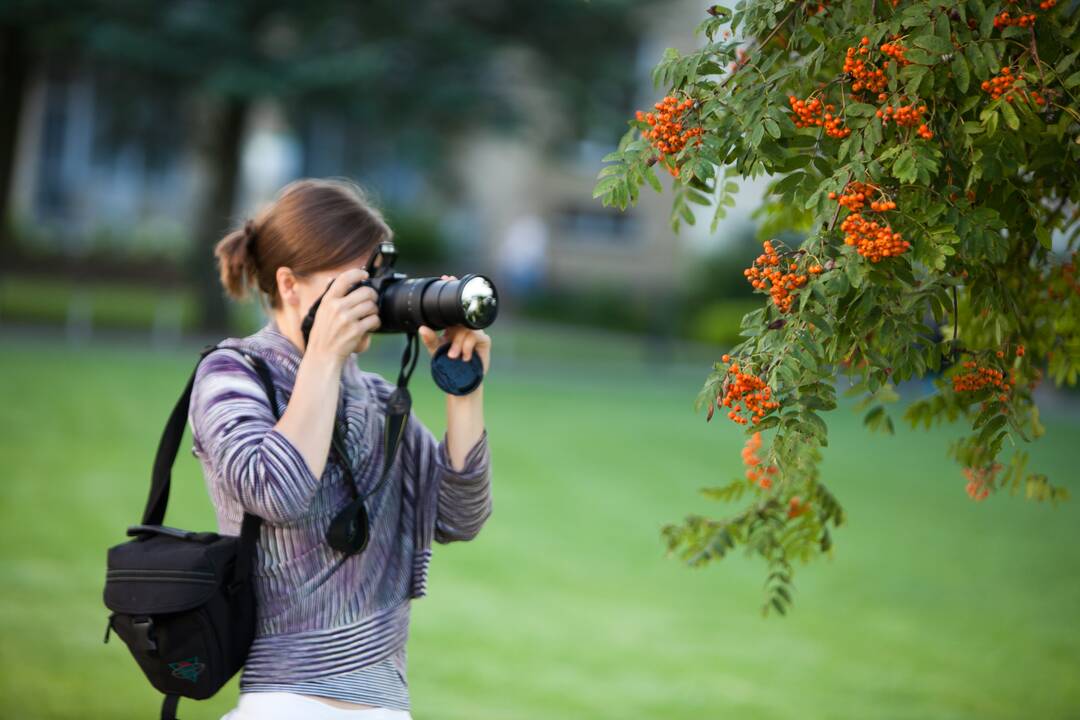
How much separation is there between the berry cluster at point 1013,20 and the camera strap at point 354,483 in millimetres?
1364

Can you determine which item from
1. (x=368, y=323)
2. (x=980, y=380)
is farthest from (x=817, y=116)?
(x=368, y=323)

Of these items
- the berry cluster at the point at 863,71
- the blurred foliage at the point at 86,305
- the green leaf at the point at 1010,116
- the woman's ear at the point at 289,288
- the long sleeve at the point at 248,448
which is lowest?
the long sleeve at the point at 248,448

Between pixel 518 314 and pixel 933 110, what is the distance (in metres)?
24.6

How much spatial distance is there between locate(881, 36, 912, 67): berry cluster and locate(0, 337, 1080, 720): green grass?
4277mm

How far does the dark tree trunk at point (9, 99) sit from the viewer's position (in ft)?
64.9

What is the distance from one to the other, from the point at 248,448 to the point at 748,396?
37.9 inches

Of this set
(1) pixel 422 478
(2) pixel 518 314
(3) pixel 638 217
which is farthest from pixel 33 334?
(3) pixel 638 217

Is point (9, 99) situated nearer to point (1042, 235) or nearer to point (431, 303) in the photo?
point (431, 303)

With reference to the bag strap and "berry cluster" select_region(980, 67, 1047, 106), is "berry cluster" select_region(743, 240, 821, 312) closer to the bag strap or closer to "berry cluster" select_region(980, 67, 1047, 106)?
"berry cluster" select_region(980, 67, 1047, 106)

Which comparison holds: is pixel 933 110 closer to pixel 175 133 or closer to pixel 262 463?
pixel 262 463

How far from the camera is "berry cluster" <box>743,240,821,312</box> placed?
231 centimetres

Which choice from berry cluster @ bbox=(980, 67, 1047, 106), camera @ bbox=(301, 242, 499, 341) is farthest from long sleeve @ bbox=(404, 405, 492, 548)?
berry cluster @ bbox=(980, 67, 1047, 106)

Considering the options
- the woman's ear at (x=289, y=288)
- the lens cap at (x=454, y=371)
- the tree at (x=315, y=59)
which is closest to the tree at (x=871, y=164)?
the lens cap at (x=454, y=371)

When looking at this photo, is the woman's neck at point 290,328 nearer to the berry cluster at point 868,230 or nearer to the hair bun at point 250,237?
the hair bun at point 250,237
